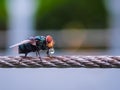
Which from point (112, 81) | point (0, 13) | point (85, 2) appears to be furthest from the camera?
point (85, 2)

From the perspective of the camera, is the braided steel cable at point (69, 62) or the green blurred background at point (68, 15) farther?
the green blurred background at point (68, 15)

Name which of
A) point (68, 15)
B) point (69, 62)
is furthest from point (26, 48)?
point (68, 15)

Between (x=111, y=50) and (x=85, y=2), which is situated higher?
(x=85, y=2)

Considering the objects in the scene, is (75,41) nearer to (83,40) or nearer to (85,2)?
(83,40)

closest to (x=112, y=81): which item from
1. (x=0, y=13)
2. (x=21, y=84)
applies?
(x=21, y=84)

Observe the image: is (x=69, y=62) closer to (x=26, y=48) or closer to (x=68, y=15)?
(x=26, y=48)

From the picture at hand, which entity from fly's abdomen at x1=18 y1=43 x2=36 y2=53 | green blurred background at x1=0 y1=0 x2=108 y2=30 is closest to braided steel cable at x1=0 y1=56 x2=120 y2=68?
fly's abdomen at x1=18 y1=43 x2=36 y2=53

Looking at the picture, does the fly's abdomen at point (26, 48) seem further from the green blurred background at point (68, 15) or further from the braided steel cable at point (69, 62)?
the green blurred background at point (68, 15)

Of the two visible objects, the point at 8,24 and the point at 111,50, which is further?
the point at 8,24

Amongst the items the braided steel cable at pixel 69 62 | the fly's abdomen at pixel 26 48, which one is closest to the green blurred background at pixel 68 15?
the fly's abdomen at pixel 26 48
